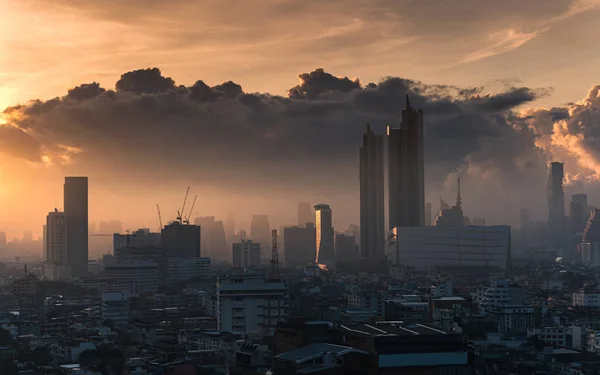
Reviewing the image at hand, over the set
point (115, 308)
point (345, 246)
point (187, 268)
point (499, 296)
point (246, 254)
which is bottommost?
point (115, 308)

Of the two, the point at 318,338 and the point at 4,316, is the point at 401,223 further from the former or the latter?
the point at 318,338

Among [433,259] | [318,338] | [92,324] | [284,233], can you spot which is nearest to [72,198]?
[284,233]

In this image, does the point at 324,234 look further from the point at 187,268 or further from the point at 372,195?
the point at 187,268

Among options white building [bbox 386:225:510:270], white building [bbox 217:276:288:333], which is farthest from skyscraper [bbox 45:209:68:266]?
white building [bbox 217:276:288:333]

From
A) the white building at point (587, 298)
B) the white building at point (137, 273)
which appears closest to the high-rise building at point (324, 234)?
the white building at point (137, 273)

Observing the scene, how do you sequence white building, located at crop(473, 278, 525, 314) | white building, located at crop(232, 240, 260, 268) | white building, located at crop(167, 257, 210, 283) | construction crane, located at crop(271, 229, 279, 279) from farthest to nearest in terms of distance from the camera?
white building, located at crop(232, 240, 260, 268), white building, located at crop(167, 257, 210, 283), construction crane, located at crop(271, 229, 279, 279), white building, located at crop(473, 278, 525, 314)

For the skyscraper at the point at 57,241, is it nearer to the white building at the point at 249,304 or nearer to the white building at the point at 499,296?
the white building at the point at 499,296

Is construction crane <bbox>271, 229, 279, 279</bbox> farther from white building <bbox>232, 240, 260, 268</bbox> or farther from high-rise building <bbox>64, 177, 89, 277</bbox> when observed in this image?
white building <bbox>232, 240, 260, 268</bbox>

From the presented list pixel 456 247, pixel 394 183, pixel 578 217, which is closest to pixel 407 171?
pixel 394 183
